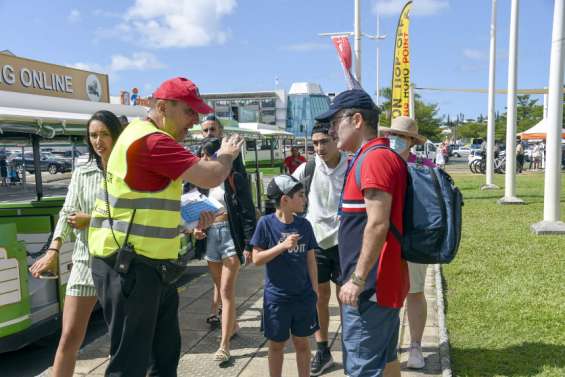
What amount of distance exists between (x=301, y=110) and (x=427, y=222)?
3155 inches

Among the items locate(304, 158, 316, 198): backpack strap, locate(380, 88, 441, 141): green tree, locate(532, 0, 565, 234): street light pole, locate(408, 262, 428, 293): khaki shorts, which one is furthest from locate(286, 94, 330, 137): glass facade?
locate(408, 262, 428, 293): khaki shorts

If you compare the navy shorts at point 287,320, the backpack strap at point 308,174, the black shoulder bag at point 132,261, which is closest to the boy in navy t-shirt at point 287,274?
the navy shorts at point 287,320

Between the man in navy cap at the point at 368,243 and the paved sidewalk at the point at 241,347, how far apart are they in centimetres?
145

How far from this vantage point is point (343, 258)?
2.78m

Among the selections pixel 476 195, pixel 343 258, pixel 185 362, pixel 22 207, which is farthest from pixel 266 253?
pixel 476 195

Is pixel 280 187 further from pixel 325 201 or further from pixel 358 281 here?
pixel 358 281

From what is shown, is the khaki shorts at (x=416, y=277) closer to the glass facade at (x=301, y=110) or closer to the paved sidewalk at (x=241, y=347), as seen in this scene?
the paved sidewalk at (x=241, y=347)

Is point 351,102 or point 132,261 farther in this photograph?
point 351,102

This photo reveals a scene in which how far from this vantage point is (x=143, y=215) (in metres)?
2.43

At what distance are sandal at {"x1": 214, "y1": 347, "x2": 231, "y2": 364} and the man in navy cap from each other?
5.73 feet

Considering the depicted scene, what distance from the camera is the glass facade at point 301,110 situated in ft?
254

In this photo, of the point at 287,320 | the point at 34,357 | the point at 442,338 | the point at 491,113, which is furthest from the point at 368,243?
the point at 491,113

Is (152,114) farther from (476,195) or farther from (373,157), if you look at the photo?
(476,195)

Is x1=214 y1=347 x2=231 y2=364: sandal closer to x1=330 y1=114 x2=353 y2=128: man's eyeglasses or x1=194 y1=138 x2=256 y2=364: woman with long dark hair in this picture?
x1=194 y1=138 x2=256 y2=364: woman with long dark hair
